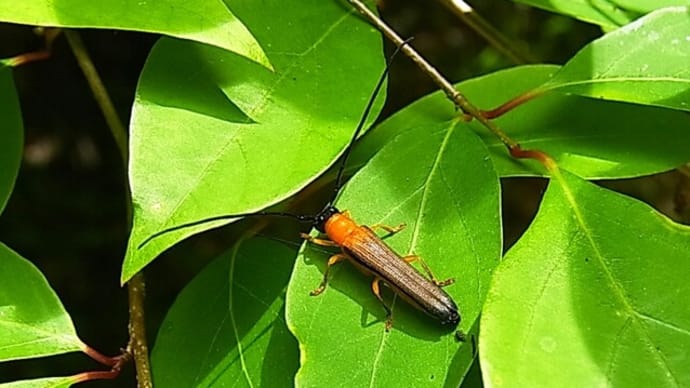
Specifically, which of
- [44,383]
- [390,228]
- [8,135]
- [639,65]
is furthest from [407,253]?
[8,135]

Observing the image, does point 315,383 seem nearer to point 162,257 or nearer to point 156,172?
point 156,172

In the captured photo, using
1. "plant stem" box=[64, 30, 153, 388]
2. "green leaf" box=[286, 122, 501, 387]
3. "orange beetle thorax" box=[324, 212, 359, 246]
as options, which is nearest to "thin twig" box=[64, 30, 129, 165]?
"plant stem" box=[64, 30, 153, 388]

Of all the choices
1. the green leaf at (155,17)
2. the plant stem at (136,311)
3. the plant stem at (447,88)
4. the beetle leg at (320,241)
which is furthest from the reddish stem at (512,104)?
the plant stem at (136,311)

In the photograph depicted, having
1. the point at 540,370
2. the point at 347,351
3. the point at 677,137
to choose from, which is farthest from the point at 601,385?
the point at 677,137

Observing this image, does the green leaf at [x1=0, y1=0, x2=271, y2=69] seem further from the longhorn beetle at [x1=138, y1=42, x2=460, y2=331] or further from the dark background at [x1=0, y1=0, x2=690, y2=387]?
the dark background at [x1=0, y1=0, x2=690, y2=387]

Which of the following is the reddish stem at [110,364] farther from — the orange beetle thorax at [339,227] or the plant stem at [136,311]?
the orange beetle thorax at [339,227]
